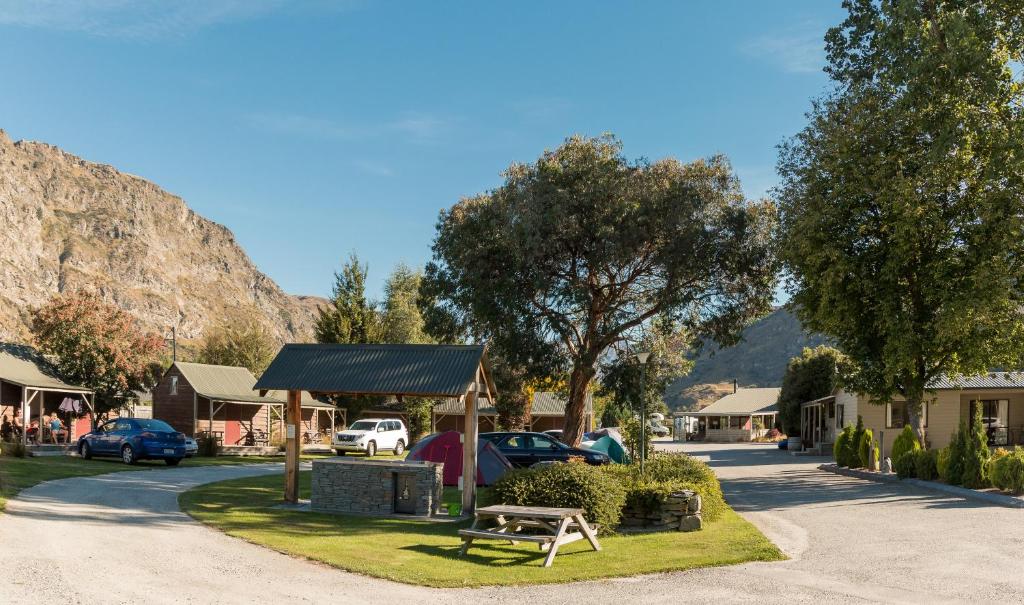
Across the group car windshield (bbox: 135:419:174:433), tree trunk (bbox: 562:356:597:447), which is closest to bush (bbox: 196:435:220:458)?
car windshield (bbox: 135:419:174:433)

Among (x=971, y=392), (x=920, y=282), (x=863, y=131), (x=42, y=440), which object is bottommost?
(x=42, y=440)

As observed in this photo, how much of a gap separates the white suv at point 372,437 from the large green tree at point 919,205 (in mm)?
19756

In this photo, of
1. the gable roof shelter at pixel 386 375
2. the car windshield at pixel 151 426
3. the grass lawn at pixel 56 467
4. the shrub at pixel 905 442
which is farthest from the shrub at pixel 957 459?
the car windshield at pixel 151 426

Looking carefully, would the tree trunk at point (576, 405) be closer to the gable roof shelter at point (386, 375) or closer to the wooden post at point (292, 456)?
the gable roof shelter at point (386, 375)

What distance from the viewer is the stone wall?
14.1m

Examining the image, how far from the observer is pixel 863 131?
25.2 meters

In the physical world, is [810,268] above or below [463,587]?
above

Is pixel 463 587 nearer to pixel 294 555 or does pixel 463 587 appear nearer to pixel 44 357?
pixel 294 555

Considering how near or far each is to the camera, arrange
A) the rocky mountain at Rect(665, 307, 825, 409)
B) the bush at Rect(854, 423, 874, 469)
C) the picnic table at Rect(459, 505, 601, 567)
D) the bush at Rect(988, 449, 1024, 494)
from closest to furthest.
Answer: the picnic table at Rect(459, 505, 601, 567), the bush at Rect(988, 449, 1024, 494), the bush at Rect(854, 423, 874, 469), the rocky mountain at Rect(665, 307, 825, 409)

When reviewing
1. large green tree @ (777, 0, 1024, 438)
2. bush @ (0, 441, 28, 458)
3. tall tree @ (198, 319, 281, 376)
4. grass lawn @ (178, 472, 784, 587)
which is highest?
large green tree @ (777, 0, 1024, 438)

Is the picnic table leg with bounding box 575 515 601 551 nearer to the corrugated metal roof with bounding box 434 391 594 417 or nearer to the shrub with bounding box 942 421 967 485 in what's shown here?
the shrub with bounding box 942 421 967 485

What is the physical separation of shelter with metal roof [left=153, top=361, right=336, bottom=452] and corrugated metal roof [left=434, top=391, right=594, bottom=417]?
781 cm

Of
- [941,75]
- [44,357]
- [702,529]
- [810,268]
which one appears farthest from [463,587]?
[44,357]

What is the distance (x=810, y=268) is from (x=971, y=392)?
18.0 m
